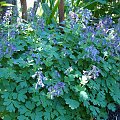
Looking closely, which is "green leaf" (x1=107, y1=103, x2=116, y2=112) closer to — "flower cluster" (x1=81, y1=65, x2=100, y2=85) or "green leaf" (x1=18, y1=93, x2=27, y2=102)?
"flower cluster" (x1=81, y1=65, x2=100, y2=85)

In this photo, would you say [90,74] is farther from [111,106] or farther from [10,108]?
[10,108]

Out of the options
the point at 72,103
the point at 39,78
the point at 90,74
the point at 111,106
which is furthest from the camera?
the point at 111,106

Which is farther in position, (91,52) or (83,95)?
(91,52)

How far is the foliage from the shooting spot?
79.0 inches

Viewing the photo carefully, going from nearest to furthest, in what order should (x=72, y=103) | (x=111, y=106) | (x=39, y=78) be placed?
(x=39, y=78) → (x=72, y=103) → (x=111, y=106)

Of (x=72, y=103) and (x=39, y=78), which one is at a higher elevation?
(x=39, y=78)

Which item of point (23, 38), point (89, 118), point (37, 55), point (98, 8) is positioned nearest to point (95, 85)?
point (89, 118)

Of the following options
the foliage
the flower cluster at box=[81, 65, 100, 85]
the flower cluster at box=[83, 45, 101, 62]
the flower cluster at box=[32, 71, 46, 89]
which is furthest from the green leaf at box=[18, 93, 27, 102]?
the flower cluster at box=[83, 45, 101, 62]

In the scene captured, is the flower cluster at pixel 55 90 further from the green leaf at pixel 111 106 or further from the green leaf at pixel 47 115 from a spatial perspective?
the green leaf at pixel 111 106

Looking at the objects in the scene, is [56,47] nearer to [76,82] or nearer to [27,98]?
[76,82]

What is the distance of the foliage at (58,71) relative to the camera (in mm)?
2006

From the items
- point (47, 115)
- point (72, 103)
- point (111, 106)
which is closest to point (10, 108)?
point (47, 115)

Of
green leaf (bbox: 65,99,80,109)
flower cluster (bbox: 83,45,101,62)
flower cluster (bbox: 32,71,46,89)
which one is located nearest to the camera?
flower cluster (bbox: 32,71,46,89)

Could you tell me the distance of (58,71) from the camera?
2.18 meters
